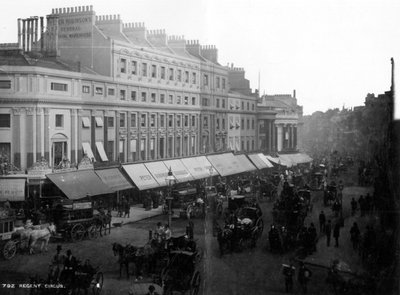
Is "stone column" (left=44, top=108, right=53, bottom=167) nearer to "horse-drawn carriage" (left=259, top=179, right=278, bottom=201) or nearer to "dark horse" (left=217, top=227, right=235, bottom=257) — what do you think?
"dark horse" (left=217, top=227, right=235, bottom=257)

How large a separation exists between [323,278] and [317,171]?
1044 centimetres

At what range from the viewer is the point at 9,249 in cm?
1434

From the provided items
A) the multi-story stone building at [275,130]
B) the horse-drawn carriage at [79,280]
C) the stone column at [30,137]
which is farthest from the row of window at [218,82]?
the horse-drawn carriage at [79,280]

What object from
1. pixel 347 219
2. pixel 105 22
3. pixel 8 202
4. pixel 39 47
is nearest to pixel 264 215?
pixel 347 219

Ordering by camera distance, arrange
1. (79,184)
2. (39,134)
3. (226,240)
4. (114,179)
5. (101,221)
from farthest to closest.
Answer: (114,179)
(79,184)
(39,134)
(101,221)
(226,240)

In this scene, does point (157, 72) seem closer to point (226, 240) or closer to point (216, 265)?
point (226, 240)

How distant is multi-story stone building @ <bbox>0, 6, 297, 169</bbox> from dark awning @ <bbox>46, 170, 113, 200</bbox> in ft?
2.60

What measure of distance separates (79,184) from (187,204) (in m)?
5.55

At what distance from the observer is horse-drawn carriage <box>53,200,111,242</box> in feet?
54.1

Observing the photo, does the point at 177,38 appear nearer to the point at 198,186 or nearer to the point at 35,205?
the point at 198,186

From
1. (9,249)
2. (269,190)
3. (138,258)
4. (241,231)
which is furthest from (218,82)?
(9,249)

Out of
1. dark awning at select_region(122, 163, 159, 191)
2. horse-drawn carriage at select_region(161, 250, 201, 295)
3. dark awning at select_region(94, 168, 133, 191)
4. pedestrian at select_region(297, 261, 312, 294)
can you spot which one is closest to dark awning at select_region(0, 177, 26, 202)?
dark awning at select_region(94, 168, 133, 191)

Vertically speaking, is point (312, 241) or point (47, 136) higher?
point (47, 136)

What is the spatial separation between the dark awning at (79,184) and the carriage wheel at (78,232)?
9.65 ft
